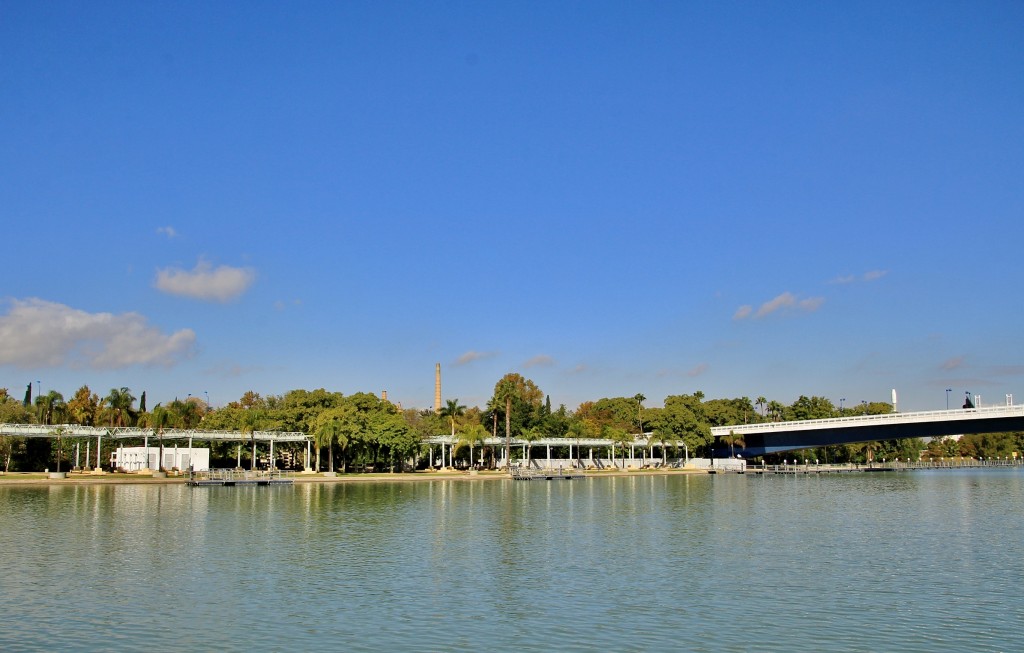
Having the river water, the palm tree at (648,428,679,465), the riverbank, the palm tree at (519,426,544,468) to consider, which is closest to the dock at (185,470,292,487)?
the riverbank

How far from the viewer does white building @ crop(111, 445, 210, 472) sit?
11719 centimetres

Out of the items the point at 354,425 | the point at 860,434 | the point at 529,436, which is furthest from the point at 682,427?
the point at 354,425

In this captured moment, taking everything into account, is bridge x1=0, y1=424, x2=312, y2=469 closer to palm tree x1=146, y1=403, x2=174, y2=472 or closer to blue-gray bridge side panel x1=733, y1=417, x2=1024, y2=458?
palm tree x1=146, y1=403, x2=174, y2=472

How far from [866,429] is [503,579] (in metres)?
131

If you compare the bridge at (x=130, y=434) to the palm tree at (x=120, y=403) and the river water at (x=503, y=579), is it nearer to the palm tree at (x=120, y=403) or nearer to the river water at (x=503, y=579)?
the palm tree at (x=120, y=403)

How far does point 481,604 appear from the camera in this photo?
3195cm

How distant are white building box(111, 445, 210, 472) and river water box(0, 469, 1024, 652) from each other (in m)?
48.2

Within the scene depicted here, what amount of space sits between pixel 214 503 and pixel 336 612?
48471 millimetres

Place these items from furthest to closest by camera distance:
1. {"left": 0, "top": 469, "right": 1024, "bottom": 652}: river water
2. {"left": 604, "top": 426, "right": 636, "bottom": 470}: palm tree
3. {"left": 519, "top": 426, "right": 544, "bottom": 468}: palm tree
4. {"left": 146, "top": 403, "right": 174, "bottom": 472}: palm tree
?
{"left": 604, "top": 426, "right": 636, "bottom": 470}: palm tree < {"left": 519, "top": 426, "right": 544, "bottom": 468}: palm tree < {"left": 146, "top": 403, "right": 174, "bottom": 472}: palm tree < {"left": 0, "top": 469, "right": 1024, "bottom": 652}: river water

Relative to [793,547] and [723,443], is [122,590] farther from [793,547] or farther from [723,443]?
[723,443]

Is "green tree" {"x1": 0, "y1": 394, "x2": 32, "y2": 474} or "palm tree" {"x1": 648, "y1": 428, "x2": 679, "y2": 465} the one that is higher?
"green tree" {"x1": 0, "y1": 394, "x2": 32, "y2": 474}

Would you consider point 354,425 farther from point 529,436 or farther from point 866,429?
point 866,429

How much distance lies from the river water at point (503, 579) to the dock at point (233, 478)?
31.7 m

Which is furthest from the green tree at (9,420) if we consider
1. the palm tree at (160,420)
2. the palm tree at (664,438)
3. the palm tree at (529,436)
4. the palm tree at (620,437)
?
the palm tree at (664,438)
